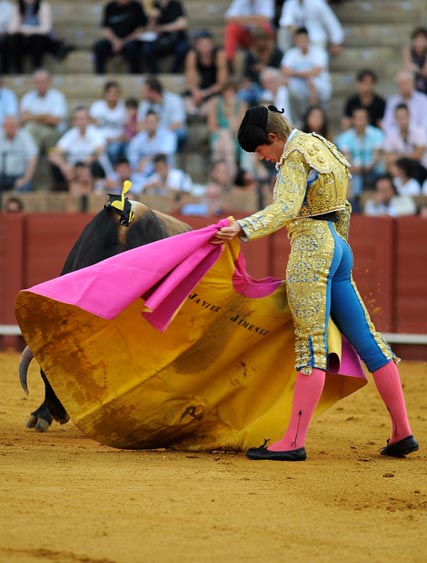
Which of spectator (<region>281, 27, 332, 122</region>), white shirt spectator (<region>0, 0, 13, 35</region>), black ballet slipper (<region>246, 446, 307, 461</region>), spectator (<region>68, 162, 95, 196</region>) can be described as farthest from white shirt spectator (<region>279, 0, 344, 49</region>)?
black ballet slipper (<region>246, 446, 307, 461</region>)

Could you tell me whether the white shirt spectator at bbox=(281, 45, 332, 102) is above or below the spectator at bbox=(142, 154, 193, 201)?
above

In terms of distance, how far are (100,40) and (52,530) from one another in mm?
8690

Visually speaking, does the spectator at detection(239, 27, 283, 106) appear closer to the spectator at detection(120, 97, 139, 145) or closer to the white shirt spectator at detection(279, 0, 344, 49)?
the white shirt spectator at detection(279, 0, 344, 49)

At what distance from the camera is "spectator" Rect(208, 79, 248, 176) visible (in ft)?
29.9

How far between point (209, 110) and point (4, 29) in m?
3.04

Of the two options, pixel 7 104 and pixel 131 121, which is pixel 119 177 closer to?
pixel 131 121

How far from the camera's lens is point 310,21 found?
10.1 m

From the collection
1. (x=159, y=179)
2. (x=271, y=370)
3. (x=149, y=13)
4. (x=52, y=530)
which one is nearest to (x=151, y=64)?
(x=149, y=13)

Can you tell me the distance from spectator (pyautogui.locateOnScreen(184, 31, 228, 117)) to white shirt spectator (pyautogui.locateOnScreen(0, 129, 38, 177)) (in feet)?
4.60

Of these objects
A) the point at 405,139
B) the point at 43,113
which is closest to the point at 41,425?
the point at 405,139

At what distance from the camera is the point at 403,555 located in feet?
9.31

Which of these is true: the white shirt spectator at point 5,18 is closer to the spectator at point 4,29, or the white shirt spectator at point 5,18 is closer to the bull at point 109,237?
the spectator at point 4,29

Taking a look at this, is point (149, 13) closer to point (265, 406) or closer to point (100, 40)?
point (100, 40)

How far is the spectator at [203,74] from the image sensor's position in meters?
9.91
